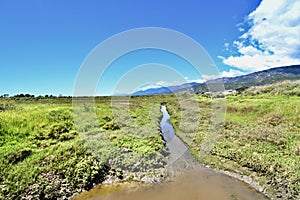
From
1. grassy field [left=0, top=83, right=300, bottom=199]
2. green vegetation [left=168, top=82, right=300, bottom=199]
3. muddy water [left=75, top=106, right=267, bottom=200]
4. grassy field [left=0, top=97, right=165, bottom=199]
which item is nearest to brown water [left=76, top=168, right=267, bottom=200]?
muddy water [left=75, top=106, right=267, bottom=200]

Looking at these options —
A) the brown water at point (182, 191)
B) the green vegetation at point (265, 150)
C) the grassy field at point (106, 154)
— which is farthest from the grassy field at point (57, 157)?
the green vegetation at point (265, 150)

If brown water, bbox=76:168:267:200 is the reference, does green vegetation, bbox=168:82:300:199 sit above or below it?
above

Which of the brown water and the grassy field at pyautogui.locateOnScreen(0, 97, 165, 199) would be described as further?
the grassy field at pyautogui.locateOnScreen(0, 97, 165, 199)

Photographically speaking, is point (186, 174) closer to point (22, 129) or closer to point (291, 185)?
point (291, 185)

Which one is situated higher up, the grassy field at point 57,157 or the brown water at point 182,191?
the grassy field at point 57,157

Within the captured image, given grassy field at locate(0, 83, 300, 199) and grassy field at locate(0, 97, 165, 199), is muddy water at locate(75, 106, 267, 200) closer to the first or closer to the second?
grassy field at locate(0, 83, 300, 199)

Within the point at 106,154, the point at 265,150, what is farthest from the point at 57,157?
the point at 265,150

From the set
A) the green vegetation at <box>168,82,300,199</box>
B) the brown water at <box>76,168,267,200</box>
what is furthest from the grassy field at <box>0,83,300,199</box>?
the brown water at <box>76,168,267,200</box>

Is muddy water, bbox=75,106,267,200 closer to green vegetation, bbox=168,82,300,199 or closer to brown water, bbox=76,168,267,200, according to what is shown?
brown water, bbox=76,168,267,200

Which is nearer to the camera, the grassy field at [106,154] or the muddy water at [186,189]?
the muddy water at [186,189]

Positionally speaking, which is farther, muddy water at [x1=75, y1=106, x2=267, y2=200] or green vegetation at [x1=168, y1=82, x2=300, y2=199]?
green vegetation at [x1=168, y1=82, x2=300, y2=199]

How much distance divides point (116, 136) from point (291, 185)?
34.2 ft

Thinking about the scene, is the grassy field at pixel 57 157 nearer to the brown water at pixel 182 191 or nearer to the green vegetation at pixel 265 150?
the brown water at pixel 182 191

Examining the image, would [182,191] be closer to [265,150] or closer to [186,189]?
[186,189]
